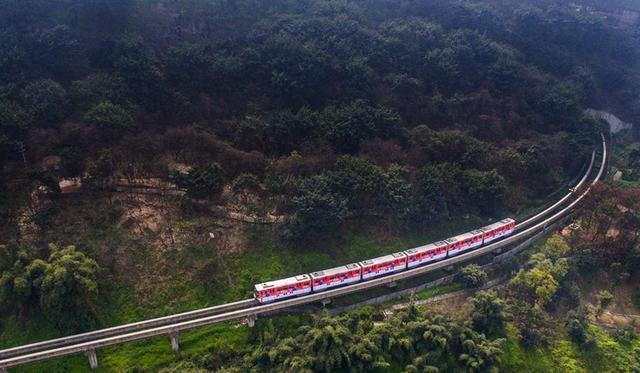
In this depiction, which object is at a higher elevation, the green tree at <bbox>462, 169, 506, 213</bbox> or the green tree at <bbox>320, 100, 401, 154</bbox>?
the green tree at <bbox>320, 100, 401, 154</bbox>

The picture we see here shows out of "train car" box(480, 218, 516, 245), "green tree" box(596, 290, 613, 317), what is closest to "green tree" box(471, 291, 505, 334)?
"train car" box(480, 218, 516, 245)

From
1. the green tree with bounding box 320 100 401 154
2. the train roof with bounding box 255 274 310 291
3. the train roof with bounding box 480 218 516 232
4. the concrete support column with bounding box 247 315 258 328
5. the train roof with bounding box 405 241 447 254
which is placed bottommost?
the concrete support column with bounding box 247 315 258 328

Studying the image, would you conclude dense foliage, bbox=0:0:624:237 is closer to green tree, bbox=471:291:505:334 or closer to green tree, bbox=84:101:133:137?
green tree, bbox=84:101:133:137

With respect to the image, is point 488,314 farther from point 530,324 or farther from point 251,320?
point 251,320

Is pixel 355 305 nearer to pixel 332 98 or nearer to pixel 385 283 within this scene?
pixel 385 283

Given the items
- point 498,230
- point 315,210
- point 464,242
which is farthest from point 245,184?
point 498,230
